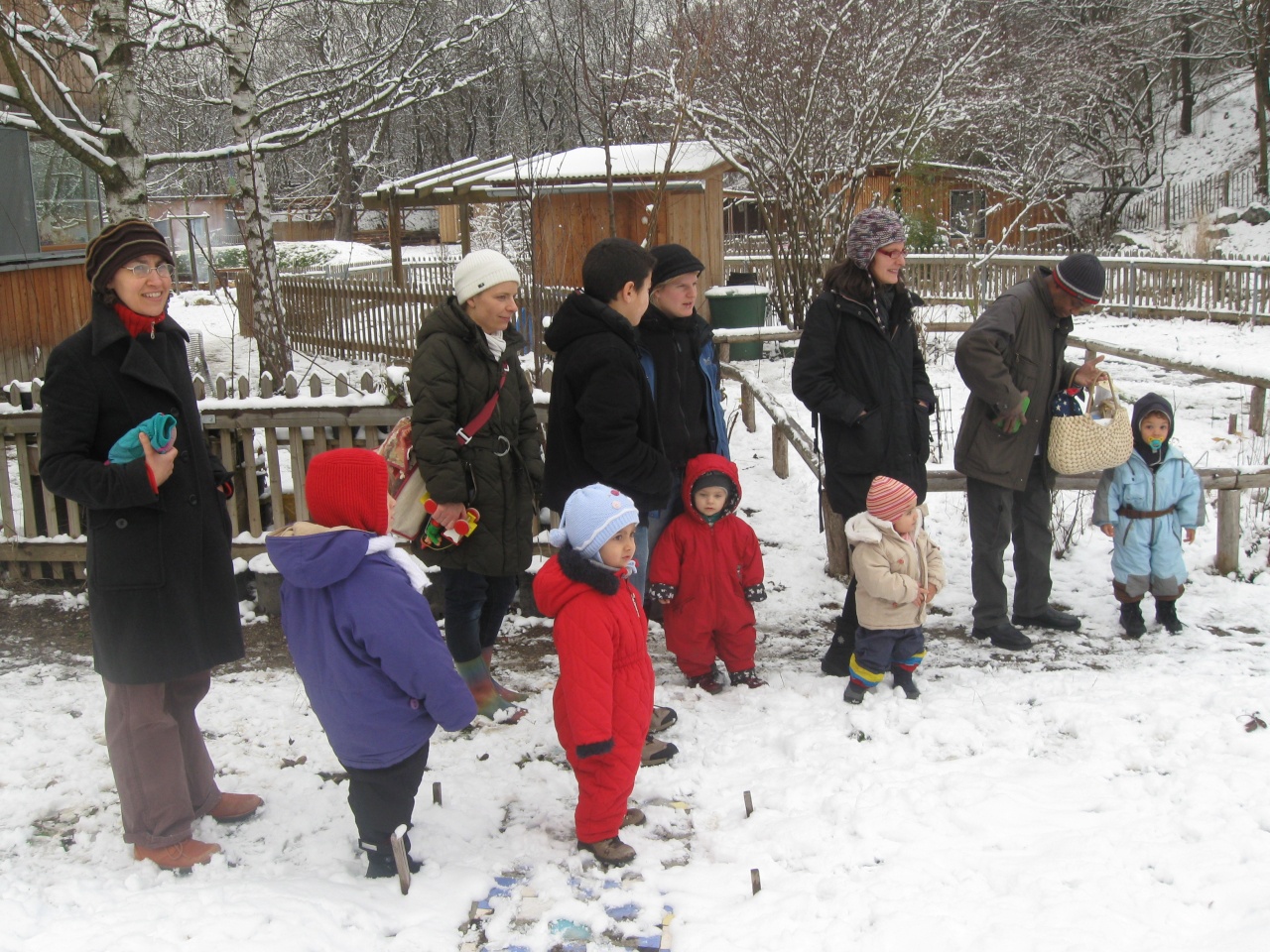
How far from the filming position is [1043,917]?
9.42 feet

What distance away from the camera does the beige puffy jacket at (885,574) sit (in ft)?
14.0

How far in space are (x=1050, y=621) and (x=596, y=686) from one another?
2933 millimetres

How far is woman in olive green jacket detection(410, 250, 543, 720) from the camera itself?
402 cm

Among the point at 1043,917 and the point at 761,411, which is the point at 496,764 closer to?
the point at 1043,917

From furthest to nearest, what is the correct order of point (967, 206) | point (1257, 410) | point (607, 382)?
1. point (967, 206)
2. point (1257, 410)
3. point (607, 382)

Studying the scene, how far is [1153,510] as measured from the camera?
510cm

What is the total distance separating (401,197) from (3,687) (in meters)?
14.0

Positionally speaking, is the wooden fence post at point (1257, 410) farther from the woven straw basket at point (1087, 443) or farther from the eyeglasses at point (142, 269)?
the eyeglasses at point (142, 269)

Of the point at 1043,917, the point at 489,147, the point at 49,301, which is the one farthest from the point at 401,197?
the point at 489,147

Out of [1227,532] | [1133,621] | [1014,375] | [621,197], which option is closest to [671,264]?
[1014,375]

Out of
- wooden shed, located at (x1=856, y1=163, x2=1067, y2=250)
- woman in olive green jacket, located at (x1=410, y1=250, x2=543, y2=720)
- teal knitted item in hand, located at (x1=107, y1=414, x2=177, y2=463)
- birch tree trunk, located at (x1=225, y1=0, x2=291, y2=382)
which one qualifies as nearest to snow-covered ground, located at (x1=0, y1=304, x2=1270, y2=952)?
woman in olive green jacket, located at (x1=410, y1=250, x2=543, y2=720)

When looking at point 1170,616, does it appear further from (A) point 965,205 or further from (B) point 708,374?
(A) point 965,205

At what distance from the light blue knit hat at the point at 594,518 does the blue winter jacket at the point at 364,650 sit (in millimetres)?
527

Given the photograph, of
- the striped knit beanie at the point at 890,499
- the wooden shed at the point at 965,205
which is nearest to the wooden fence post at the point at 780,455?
the striped knit beanie at the point at 890,499
